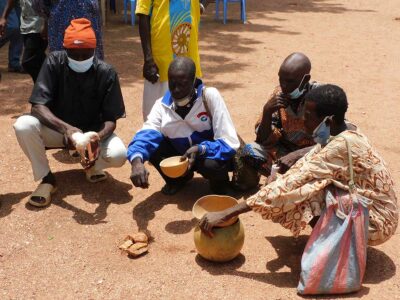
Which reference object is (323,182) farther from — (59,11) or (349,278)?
(59,11)

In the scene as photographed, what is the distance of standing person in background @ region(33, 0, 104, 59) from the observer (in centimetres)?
493

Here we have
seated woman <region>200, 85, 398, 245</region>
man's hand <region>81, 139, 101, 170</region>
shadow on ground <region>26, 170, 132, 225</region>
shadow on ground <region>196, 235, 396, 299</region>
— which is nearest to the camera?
seated woman <region>200, 85, 398, 245</region>

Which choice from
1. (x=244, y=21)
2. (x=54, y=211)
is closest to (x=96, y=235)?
(x=54, y=211)

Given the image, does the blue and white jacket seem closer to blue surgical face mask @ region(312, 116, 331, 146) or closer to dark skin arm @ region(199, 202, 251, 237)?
dark skin arm @ region(199, 202, 251, 237)

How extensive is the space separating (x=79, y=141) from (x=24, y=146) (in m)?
0.65

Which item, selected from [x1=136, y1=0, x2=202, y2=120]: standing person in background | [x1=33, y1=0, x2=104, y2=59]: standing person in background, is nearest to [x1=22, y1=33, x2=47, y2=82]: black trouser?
[x1=33, y1=0, x2=104, y2=59]: standing person in background

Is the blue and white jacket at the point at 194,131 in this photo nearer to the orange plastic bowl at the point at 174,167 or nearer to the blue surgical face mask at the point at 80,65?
the orange plastic bowl at the point at 174,167

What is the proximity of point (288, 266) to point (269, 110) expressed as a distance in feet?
3.78

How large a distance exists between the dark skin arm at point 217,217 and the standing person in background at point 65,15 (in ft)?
7.86

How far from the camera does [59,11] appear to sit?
4.94 metres

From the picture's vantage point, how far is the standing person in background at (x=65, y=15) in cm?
493

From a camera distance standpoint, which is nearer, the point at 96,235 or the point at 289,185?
the point at 289,185

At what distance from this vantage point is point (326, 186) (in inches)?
122

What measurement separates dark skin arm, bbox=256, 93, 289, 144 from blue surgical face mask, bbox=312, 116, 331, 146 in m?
0.90
